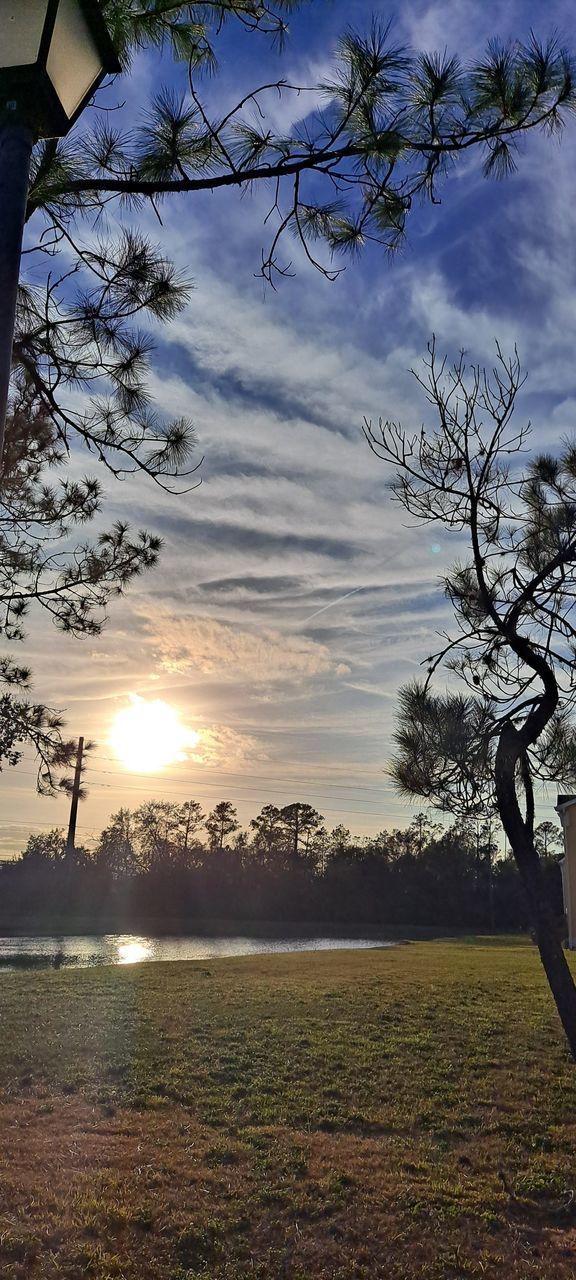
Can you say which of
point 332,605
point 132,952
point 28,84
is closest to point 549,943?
point 28,84

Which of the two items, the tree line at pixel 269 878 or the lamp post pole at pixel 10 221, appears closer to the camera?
the lamp post pole at pixel 10 221

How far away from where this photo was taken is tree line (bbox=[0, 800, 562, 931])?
131 feet

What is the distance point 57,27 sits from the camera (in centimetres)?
209

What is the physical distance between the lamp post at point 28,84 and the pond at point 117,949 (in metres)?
15.7

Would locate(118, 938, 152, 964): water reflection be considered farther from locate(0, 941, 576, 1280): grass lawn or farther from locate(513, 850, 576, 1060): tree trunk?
locate(513, 850, 576, 1060): tree trunk

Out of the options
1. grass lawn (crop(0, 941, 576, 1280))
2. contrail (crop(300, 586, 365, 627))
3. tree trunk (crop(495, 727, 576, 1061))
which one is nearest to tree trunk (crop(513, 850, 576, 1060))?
tree trunk (crop(495, 727, 576, 1061))

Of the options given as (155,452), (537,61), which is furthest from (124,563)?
(537,61)

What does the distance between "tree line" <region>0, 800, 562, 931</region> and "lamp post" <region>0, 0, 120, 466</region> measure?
3753 centimetres

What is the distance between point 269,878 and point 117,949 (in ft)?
88.2

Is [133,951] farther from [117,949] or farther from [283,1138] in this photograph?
[283,1138]

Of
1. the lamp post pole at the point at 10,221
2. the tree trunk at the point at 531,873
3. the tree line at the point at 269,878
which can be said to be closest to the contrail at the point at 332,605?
the tree trunk at the point at 531,873

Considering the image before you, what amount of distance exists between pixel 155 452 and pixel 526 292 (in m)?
2.62

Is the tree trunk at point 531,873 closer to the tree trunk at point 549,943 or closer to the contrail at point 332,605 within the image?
the tree trunk at point 549,943

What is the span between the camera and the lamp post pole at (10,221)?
1939mm
